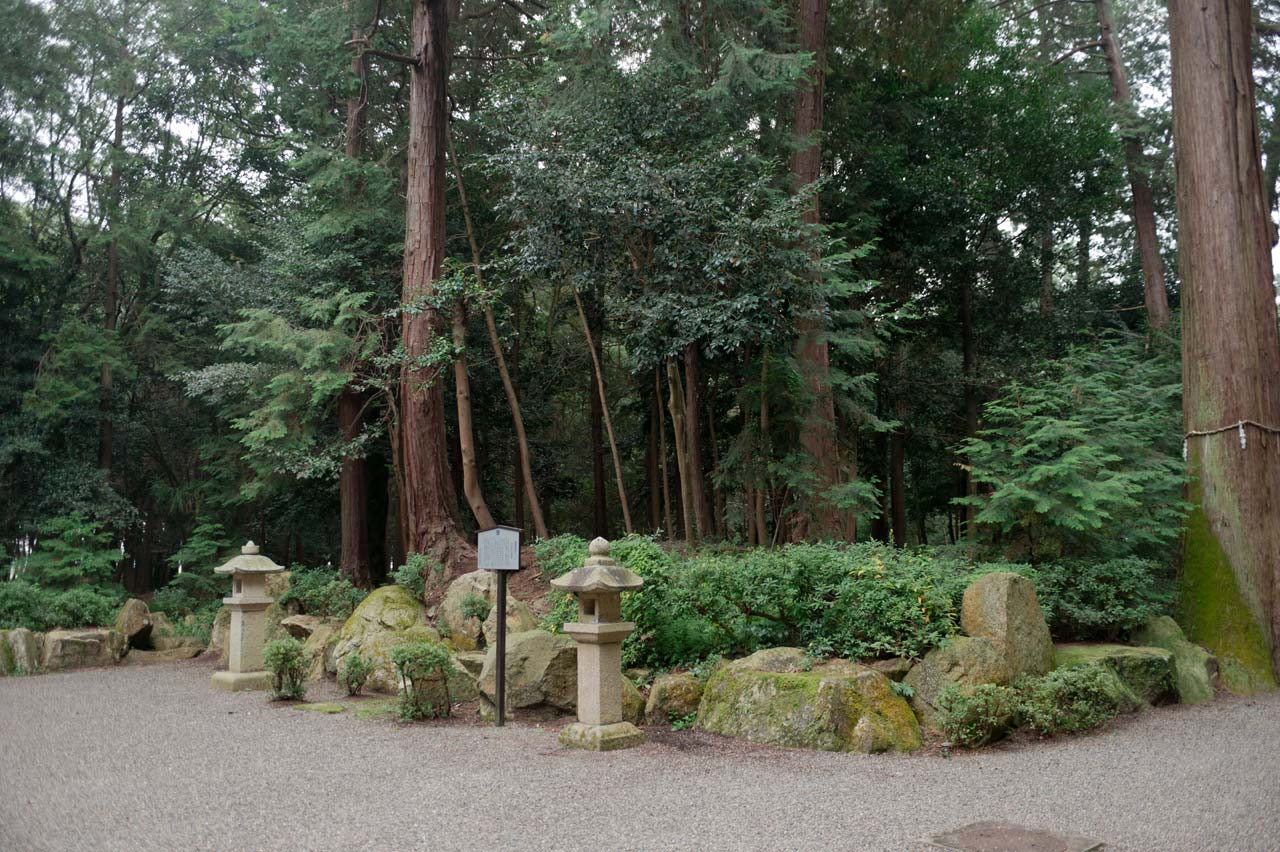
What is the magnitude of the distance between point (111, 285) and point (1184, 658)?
61.1ft

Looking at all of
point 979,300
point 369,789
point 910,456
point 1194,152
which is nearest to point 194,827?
point 369,789

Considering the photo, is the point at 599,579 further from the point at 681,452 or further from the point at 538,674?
the point at 681,452

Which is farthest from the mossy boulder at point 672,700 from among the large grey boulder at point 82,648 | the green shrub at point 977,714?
the large grey boulder at point 82,648

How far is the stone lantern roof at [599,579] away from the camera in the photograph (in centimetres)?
627

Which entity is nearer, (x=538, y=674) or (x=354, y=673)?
(x=538, y=674)

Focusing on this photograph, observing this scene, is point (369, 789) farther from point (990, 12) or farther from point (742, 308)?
point (990, 12)

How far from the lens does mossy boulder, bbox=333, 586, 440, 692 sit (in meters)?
9.02

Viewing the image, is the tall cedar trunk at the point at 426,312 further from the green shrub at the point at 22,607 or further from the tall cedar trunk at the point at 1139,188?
the tall cedar trunk at the point at 1139,188

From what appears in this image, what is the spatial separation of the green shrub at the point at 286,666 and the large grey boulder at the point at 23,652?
4.70m

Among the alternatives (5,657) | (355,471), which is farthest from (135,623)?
(355,471)

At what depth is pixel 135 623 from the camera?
12.6 metres

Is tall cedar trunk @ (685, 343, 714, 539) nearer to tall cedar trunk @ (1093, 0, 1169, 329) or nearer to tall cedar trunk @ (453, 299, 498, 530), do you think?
tall cedar trunk @ (453, 299, 498, 530)

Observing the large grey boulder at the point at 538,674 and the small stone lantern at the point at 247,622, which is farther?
the small stone lantern at the point at 247,622

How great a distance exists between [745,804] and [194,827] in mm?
2769
